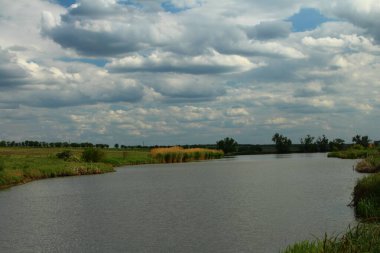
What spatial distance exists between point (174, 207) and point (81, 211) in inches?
231

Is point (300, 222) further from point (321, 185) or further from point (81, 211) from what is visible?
point (321, 185)

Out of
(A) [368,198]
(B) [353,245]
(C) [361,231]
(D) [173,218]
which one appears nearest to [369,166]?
(A) [368,198]

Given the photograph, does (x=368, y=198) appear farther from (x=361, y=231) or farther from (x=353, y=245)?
(x=353, y=245)

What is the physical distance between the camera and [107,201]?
35750mm

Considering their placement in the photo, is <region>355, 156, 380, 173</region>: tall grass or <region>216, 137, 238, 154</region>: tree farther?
<region>216, 137, 238, 154</region>: tree

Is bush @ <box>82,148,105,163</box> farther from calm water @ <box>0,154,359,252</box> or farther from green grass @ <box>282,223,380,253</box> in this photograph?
green grass @ <box>282,223,380,253</box>

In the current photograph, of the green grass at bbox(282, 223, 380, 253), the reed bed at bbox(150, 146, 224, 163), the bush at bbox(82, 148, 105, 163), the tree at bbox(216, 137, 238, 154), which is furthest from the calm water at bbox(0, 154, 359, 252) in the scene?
the tree at bbox(216, 137, 238, 154)

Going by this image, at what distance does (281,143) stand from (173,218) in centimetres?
17160

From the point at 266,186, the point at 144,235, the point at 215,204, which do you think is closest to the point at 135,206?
the point at 215,204

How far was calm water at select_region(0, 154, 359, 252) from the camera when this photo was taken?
20781mm

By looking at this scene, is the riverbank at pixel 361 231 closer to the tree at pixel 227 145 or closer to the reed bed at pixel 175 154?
the reed bed at pixel 175 154

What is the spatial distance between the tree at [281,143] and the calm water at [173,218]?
152 m

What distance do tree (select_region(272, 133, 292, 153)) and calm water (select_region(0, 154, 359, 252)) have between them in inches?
5978

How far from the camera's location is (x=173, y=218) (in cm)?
2684
